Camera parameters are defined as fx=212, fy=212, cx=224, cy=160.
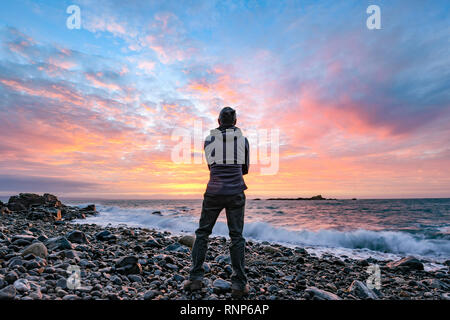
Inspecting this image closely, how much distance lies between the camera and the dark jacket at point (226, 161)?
3785mm

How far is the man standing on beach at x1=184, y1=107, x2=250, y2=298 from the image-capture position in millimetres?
3736

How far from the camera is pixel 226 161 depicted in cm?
385

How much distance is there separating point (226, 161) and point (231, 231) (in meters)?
1.25

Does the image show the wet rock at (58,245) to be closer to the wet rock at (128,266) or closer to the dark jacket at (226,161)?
the wet rock at (128,266)

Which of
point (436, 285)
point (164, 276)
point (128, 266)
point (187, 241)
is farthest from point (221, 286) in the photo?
point (436, 285)

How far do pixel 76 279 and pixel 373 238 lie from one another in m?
14.0

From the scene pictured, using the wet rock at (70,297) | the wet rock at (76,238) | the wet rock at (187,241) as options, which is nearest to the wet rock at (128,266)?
the wet rock at (70,297)

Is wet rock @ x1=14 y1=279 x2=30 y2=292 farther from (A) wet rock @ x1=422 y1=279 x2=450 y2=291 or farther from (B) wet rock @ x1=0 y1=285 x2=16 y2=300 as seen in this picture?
(A) wet rock @ x1=422 y1=279 x2=450 y2=291

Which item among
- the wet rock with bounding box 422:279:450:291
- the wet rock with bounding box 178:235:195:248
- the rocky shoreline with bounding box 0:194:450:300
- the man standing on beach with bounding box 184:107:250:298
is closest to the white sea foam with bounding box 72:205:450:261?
the rocky shoreline with bounding box 0:194:450:300

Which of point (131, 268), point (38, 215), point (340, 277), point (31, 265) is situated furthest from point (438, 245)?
point (38, 215)

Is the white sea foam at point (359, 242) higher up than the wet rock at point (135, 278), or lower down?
lower down

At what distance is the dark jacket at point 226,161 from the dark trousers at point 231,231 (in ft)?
0.48
